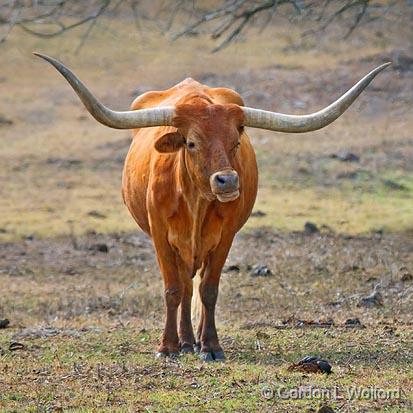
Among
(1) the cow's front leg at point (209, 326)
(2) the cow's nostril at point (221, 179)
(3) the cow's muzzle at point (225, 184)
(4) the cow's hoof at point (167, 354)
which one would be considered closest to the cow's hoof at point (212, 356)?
(1) the cow's front leg at point (209, 326)

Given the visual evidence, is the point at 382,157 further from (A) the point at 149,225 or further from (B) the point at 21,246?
(A) the point at 149,225

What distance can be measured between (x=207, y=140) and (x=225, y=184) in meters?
0.41

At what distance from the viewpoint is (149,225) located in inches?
356

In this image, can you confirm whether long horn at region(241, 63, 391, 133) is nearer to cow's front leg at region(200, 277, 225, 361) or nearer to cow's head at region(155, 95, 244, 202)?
cow's head at region(155, 95, 244, 202)

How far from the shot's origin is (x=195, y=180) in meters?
8.22

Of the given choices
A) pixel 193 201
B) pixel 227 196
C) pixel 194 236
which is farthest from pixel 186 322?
pixel 227 196

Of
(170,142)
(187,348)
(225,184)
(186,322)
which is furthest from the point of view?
(186,322)

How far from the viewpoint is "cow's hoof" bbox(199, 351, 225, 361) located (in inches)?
332

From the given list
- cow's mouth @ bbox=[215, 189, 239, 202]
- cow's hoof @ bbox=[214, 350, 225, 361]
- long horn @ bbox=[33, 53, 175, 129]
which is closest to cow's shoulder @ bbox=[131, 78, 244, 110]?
long horn @ bbox=[33, 53, 175, 129]

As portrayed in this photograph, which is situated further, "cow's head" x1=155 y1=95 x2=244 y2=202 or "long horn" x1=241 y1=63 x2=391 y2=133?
"long horn" x1=241 y1=63 x2=391 y2=133

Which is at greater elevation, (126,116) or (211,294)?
(126,116)

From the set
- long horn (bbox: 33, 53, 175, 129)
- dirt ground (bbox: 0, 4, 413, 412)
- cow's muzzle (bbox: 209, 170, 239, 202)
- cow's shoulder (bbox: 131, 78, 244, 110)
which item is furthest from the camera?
cow's shoulder (bbox: 131, 78, 244, 110)

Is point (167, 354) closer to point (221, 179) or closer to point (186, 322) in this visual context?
point (186, 322)

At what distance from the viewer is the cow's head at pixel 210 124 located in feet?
26.0
